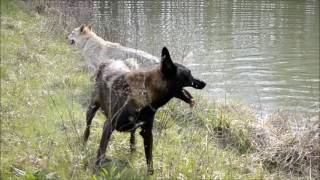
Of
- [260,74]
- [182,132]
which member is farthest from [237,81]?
[182,132]

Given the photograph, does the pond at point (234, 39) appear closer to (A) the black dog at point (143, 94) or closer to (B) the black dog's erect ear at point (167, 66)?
(A) the black dog at point (143, 94)

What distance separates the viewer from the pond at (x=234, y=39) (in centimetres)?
1070

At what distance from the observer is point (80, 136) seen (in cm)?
561

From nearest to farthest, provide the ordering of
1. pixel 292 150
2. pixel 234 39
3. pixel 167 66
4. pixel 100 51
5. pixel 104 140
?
pixel 167 66 < pixel 104 140 < pixel 292 150 < pixel 100 51 < pixel 234 39

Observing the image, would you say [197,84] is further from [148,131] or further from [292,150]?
[292,150]

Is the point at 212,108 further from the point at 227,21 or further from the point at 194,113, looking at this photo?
the point at 227,21

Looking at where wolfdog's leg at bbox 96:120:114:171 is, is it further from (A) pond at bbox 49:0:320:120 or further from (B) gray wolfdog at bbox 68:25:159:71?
(A) pond at bbox 49:0:320:120

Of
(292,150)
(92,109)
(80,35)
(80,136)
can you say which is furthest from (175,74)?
(80,35)

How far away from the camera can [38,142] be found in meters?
5.40

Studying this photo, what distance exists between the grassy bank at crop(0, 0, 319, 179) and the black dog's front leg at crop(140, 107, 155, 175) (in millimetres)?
136

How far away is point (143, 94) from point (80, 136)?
1.27m

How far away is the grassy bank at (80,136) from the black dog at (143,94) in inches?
14.4

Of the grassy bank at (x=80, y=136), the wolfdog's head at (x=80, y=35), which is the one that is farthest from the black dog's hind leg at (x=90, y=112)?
the wolfdog's head at (x=80, y=35)

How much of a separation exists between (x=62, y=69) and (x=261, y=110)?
3624mm
